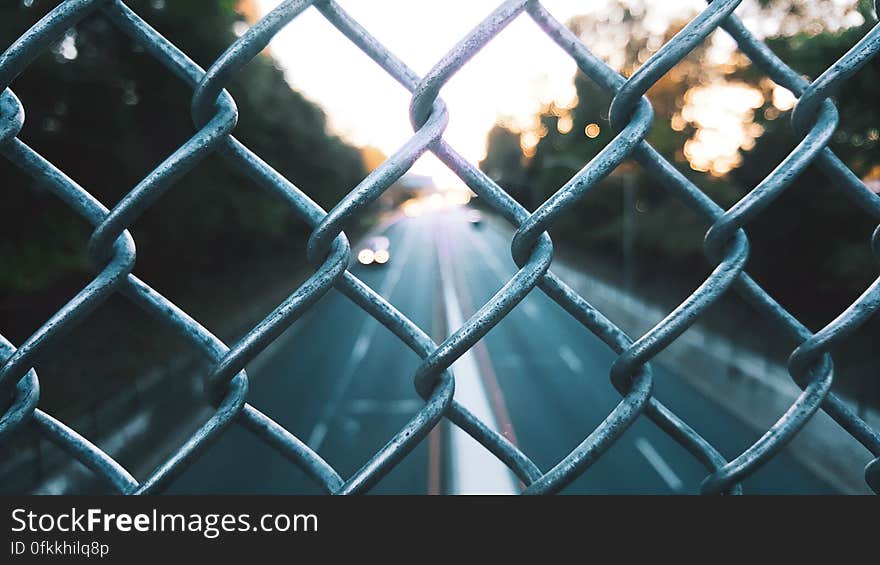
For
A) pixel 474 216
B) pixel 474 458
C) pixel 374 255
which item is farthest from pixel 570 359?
pixel 474 216

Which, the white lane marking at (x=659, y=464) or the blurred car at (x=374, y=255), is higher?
the blurred car at (x=374, y=255)

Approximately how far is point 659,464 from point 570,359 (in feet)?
29.3

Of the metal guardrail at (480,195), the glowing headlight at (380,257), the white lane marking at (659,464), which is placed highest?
the glowing headlight at (380,257)

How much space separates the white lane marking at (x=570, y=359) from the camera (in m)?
21.8

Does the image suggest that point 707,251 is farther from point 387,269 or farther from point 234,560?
point 387,269

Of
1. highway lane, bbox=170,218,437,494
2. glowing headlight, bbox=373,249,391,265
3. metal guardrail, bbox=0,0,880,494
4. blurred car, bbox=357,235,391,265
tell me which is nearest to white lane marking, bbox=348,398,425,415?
highway lane, bbox=170,218,437,494

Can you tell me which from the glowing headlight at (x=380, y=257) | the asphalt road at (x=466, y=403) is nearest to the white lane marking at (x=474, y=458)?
the asphalt road at (x=466, y=403)

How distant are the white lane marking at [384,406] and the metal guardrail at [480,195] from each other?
54.7 feet

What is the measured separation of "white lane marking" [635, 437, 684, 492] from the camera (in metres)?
13.0

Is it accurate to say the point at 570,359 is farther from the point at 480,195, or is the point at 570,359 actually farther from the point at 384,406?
the point at 480,195

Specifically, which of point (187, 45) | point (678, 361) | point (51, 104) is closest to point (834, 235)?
point (678, 361)

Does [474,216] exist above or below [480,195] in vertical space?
above

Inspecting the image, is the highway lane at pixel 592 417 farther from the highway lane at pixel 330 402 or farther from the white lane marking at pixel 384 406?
the highway lane at pixel 330 402

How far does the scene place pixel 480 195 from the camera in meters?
1.08
